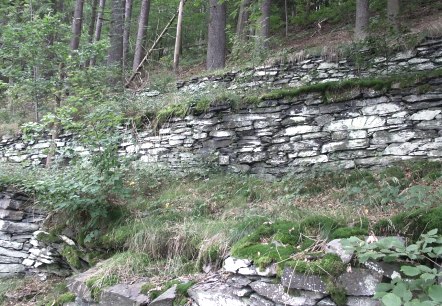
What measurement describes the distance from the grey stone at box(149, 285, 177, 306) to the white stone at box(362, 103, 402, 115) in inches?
141

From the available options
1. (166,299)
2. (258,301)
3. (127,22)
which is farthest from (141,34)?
(258,301)

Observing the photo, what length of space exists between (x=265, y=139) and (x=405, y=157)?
197 cm

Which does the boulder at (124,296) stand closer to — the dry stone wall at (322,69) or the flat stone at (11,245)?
the flat stone at (11,245)

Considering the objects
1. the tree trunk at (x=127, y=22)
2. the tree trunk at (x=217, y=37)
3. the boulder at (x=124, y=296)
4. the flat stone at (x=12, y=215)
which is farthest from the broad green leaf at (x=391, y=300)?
the tree trunk at (x=127, y=22)

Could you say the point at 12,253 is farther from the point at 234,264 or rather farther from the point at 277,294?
the point at 277,294

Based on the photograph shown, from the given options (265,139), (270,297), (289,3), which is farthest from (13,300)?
(289,3)

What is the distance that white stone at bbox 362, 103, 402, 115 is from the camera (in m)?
5.16

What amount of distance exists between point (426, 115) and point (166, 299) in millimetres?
3953

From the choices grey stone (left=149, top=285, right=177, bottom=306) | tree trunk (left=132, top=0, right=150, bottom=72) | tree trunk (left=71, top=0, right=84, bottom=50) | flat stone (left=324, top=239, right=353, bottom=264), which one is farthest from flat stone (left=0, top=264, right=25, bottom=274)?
tree trunk (left=132, top=0, right=150, bottom=72)

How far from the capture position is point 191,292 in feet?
10.6

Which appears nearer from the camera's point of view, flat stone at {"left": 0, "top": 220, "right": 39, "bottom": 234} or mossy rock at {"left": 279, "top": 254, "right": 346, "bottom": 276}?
mossy rock at {"left": 279, "top": 254, "right": 346, "bottom": 276}

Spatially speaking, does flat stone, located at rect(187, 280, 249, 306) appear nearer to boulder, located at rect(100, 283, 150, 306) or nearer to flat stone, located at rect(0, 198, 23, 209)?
boulder, located at rect(100, 283, 150, 306)

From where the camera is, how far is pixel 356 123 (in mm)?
5340

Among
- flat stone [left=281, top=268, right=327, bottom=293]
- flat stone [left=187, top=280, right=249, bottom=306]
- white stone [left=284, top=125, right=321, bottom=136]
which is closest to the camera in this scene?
flat stone [left=281, top=268, right=327, bottom=293]
